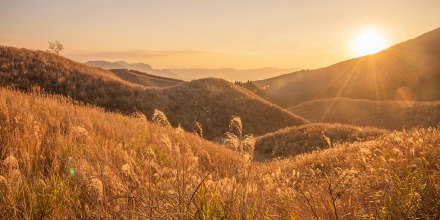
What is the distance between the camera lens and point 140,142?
7.64 meters

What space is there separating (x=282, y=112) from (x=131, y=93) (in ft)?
54.5

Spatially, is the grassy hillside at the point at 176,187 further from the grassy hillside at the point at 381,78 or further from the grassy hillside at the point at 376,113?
the grassy hillside at the point at 381,78

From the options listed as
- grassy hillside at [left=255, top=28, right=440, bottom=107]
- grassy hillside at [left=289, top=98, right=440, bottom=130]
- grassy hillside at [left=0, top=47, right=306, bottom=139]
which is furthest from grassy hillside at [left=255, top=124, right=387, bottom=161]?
grassy hillside at [left=255, top=28, right=440, bottom=107]

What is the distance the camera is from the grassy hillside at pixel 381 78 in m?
78.7

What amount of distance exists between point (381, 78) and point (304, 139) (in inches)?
2981

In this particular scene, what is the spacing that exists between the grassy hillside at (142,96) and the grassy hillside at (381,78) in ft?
164

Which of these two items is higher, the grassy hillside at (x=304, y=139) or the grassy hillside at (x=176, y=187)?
the grassy hillside at (x=176, y=187)

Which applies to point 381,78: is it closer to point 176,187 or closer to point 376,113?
point 376,113

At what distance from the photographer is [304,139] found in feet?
72.4

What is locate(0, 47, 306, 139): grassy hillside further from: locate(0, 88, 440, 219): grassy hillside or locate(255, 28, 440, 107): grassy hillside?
locate(255, 28, 440, 107): grassy hillside

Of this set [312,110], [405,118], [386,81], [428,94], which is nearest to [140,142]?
[405,118]

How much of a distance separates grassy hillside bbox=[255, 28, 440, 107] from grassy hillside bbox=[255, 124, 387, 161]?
5845 cm

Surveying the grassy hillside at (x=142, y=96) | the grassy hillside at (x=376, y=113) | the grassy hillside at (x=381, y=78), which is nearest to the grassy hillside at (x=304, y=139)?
the grassy hillside at (x=376, y=113)

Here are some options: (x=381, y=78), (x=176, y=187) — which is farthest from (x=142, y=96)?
(x=381, y=78)
